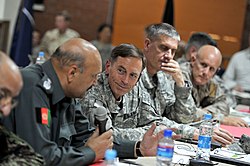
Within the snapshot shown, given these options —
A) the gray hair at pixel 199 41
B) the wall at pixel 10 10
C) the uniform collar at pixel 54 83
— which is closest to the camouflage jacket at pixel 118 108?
the uniform collar at pixel 54 83

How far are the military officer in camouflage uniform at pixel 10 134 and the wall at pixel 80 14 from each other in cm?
697

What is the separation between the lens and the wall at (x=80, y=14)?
8977 millimetres

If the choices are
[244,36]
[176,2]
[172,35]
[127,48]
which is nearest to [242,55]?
[244,36]

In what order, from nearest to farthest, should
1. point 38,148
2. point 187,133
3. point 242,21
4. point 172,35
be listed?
point 38,148 → point 187,133 → point 172,35 → point 242,21

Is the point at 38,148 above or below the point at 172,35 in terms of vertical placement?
below

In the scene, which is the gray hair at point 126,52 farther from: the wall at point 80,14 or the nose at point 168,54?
the wall at point 80,14

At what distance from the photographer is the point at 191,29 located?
885 centimetres

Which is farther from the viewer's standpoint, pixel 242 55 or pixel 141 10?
pixel 141 10

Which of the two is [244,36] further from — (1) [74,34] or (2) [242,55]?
(1) [74,34]

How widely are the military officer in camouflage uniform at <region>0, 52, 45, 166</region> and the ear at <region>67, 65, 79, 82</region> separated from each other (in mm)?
398

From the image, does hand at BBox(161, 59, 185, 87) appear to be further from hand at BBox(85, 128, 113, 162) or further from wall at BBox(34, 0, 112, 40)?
wall at BBox(34, 0, 112, 40)

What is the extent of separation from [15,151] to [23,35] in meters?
3.77

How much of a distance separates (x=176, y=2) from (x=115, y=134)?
6274 mm

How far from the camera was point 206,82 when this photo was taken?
4.44 m
